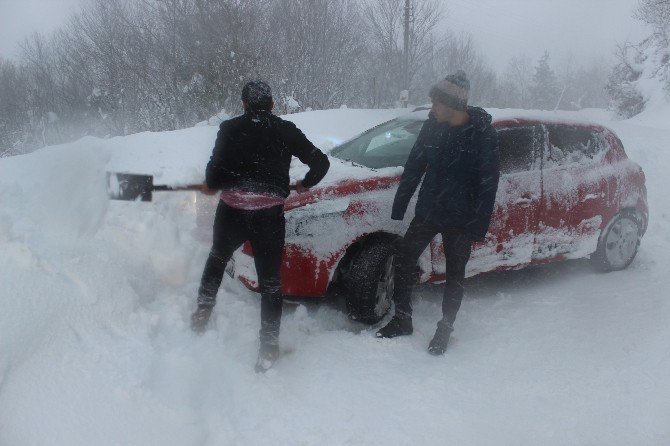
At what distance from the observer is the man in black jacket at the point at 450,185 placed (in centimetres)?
311

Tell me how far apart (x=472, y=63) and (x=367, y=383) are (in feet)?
155

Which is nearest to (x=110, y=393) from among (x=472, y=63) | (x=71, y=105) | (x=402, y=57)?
(x=402, y=57)

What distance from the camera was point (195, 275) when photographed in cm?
376

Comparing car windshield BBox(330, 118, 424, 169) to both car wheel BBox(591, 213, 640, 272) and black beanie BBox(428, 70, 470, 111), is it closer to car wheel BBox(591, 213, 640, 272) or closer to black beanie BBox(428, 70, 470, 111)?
black beanie BBox(428, 70, 470, 111)

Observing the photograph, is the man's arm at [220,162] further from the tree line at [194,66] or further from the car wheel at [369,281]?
the tree line at [194,66]

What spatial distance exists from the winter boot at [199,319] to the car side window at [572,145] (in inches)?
119

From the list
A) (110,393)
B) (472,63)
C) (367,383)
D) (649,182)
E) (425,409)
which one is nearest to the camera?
(110,393)

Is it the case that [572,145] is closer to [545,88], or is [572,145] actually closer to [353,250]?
[353,250]

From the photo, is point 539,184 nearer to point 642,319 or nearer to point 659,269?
point 642,319

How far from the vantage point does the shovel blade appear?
3.21 metres

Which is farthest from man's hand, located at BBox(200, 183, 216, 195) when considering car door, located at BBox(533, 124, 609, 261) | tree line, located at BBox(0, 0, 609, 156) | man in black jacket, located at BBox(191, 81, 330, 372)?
tree line, located at BBox(0, 0, 609, 156)

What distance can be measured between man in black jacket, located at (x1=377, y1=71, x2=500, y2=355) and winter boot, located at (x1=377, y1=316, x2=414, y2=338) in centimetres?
21

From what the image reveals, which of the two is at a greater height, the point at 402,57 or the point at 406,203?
the point at 402,57

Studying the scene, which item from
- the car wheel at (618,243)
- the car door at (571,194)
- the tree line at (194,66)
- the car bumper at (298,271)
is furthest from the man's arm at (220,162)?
the tree line at (194,66)
